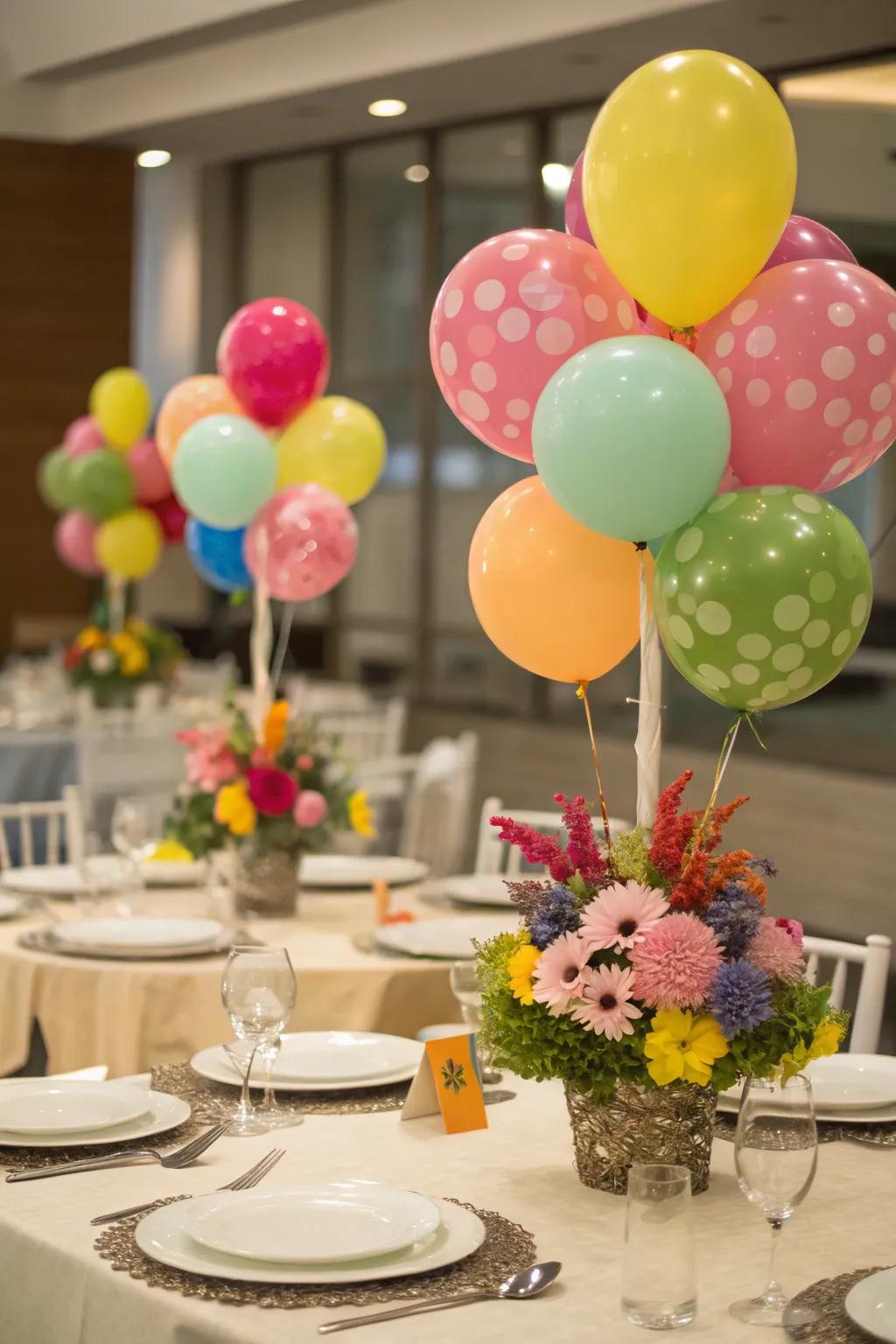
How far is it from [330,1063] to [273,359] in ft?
6.68

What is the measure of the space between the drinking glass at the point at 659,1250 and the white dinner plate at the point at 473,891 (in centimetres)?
203

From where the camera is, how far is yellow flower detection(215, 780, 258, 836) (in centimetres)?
362

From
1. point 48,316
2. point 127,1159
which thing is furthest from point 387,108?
A: point 127,1159

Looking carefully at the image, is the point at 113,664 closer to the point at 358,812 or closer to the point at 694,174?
the point at 358,812

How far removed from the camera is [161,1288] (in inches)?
67.1

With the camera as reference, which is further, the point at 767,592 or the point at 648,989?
the point at 767,592

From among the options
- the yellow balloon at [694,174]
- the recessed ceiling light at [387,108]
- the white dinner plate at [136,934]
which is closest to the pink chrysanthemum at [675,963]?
the yellow balloon at [694,174]

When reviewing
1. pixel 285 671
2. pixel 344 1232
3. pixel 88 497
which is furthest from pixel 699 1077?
pixel 285 671

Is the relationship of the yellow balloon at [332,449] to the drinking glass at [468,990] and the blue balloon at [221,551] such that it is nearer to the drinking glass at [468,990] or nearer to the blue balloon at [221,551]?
the blue balloon at [221,551]

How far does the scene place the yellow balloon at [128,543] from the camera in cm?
812

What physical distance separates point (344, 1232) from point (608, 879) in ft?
1.64

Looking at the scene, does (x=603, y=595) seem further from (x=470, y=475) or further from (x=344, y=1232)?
(x=470, y=475)

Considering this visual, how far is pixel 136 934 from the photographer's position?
3.33 m

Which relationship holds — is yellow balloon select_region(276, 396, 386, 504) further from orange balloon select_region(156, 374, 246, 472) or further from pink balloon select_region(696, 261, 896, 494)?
pink balloon select_region(696, 261, 896, 494)
